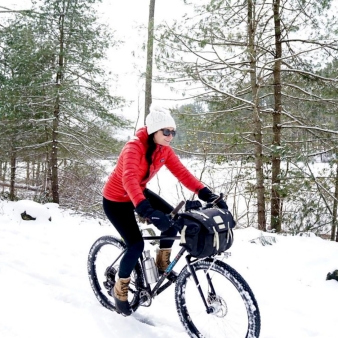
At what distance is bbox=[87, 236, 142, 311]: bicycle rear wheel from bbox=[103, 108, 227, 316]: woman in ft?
0.60

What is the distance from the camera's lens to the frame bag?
2535mm

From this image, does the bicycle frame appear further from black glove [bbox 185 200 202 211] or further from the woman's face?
the woman's face

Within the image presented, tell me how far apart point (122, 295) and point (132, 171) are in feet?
4.12

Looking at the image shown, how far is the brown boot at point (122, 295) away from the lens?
3162mm

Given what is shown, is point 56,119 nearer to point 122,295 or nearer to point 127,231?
point 127,231

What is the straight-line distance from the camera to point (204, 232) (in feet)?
8.34

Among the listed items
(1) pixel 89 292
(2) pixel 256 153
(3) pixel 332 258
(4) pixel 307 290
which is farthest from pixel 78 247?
(2) pixel 256 153

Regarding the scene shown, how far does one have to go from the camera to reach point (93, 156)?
14844 millimetres

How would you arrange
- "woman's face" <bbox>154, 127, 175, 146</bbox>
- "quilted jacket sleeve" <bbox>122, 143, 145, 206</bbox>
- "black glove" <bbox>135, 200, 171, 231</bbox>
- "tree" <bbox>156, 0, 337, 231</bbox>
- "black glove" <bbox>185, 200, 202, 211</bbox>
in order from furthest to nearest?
"tree" <bbox>156, 0, 337, 231</bbox> < "woman's face" <bbox>154, 127, 175, 146</bbox> < "black glove" <bbox>185, 200, 202, 211</bbox> < "quilted jacket sleeve" <bbox>122, 143, 145, 206</bbox> < "black glove" <bbox>135, 200, 171, 231</bbox>

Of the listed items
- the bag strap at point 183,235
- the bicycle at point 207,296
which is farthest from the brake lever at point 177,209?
the bag strap at point 183,235

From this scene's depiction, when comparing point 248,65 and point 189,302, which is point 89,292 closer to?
point 189,302

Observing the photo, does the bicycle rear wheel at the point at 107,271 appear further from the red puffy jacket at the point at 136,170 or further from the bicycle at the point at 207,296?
the red puffy jacket at the point at 136,170

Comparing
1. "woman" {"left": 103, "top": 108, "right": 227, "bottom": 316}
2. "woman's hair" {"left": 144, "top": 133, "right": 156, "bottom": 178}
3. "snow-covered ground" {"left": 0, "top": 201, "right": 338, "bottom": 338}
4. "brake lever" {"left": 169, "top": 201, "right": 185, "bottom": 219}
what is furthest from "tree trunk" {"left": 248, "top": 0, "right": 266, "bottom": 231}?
"brake lever" {"left": 169, "top": 201, "right": 185, "bottom": 219}

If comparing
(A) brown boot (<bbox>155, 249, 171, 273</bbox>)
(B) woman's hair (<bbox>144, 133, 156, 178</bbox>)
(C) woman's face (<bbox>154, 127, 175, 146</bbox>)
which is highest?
(C) woman's face (<bbox>154, 127, 175, 146</bbox>)
